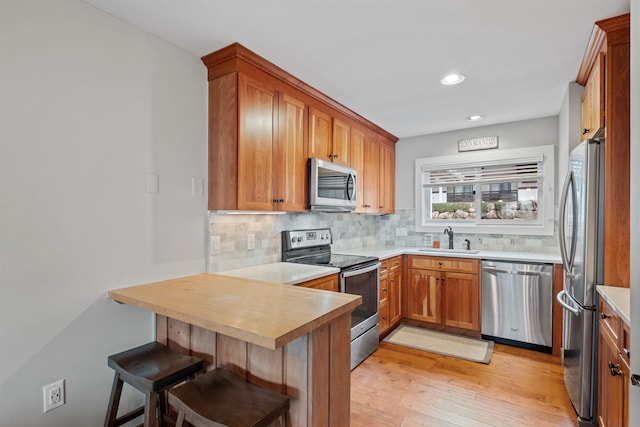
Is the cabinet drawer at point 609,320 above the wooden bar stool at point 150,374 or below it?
above

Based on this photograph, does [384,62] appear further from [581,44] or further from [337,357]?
[337,357]

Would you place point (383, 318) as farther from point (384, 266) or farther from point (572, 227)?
point (572, 227)

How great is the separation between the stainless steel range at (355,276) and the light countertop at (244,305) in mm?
959

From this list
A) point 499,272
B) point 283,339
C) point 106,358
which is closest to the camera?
point 283,339

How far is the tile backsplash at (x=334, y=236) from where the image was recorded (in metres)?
2.46

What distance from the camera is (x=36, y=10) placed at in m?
1.52

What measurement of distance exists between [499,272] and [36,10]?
383cm

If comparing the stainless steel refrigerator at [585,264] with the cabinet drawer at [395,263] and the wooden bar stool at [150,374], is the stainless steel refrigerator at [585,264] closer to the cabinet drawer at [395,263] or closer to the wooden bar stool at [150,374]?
the cabinet drawer at [395,263]

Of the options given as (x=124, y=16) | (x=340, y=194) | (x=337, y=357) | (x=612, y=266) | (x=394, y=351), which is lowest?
(x=394, y=351)

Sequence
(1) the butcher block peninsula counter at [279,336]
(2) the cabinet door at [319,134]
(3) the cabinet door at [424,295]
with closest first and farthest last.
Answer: (1) the butcher block peninsula counter at [279,336]
(2) the cabinet door at [319,134]
(3) the cabinet door at [424,295]

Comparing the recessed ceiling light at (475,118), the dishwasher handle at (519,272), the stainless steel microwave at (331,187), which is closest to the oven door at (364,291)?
the stainless steel microwave at (331,187)

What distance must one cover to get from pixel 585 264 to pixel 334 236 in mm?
2251

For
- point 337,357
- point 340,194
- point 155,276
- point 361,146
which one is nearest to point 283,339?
point 337,357

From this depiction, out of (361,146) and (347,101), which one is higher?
(347,101)
